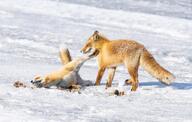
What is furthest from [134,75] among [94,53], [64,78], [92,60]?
[92,60]

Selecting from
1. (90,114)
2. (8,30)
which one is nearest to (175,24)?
(8,30)

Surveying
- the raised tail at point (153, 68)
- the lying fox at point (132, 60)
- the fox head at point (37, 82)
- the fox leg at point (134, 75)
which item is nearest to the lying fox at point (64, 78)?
the fox head at point (37, 82)

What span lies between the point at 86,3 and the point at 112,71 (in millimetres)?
17642

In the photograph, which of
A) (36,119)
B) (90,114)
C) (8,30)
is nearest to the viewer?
(36,119)

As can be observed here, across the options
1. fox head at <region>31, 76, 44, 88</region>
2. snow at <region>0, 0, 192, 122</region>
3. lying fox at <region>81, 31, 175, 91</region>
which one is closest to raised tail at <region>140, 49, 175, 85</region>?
lying fox at <region>81, 31, 175, 91</region>

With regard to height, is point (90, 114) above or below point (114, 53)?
below

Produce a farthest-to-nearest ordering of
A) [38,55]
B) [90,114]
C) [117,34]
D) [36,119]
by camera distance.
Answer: [117,34], [38,55], [90,114], [36,119]

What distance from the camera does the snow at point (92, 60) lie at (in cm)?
640

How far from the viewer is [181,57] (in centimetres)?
1533

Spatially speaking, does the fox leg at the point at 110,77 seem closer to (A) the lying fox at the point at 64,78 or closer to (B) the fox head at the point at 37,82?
(A) the lying fox at the point at 64,78

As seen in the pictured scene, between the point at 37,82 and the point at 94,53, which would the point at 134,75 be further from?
the point at 37,82

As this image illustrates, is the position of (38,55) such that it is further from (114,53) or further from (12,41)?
(114,53)

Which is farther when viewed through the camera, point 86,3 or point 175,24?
point 86,3

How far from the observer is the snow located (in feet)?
21.0
